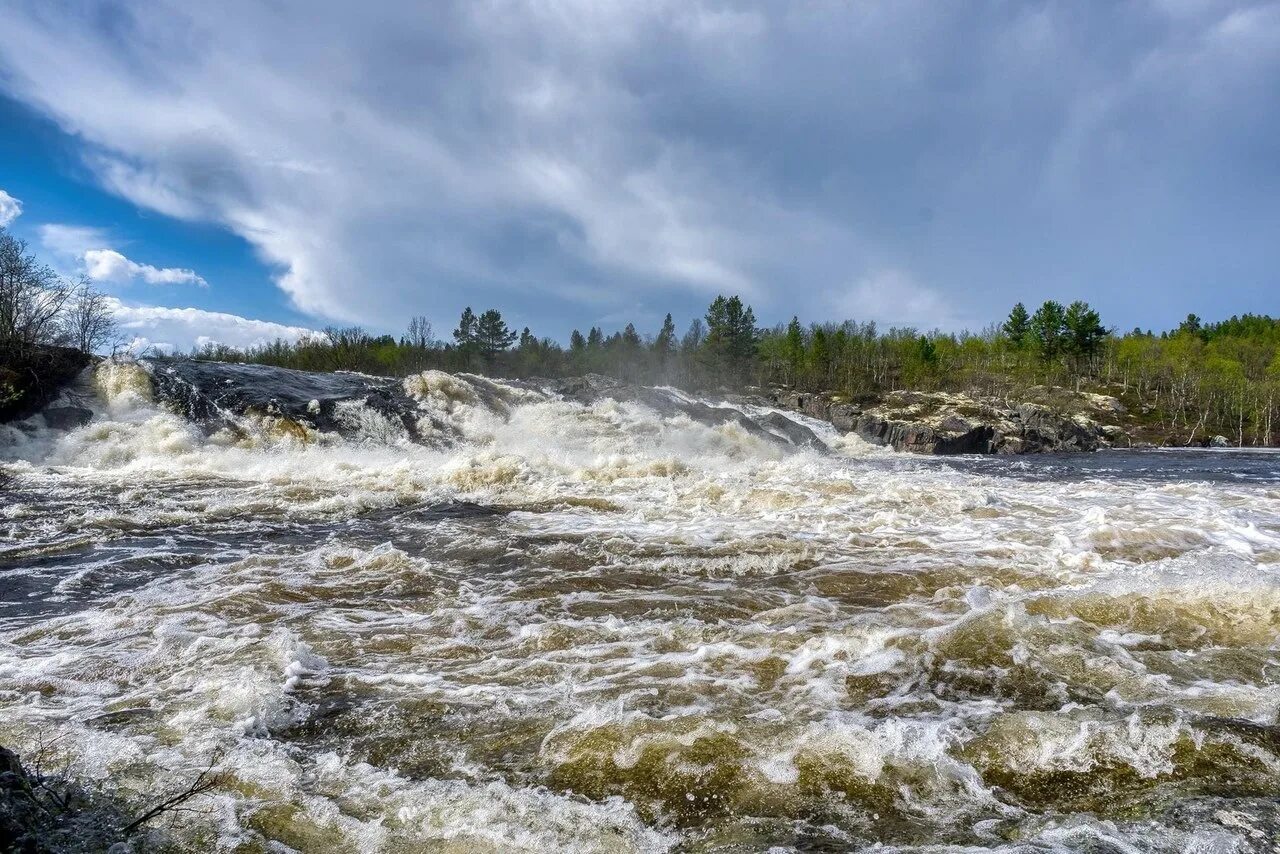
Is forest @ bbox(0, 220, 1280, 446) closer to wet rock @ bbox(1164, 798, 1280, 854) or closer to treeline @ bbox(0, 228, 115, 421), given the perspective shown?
treeline @ bbox(0, 228, 115, 421)

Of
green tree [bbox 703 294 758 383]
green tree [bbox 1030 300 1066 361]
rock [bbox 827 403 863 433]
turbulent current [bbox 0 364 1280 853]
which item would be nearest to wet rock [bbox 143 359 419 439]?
turbulent current [bbox 0 364 1280 853]

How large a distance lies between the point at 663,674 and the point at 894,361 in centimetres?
9624

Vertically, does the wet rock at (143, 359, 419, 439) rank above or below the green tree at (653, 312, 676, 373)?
below

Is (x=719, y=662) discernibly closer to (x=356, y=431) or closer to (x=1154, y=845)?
(x=1154, y=845)

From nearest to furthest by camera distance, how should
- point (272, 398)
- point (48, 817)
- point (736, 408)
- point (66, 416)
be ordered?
point (48, 817) < point (66, 416) < point (272, 398) < point (736, 408)

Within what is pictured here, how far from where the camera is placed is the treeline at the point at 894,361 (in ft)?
226

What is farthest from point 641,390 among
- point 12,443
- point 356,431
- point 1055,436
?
point 1055,436

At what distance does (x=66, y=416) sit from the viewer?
18344mm

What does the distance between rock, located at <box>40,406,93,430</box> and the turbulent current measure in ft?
30.8

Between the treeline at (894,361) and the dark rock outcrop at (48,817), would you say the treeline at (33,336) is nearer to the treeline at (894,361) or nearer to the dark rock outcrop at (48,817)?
the dark rock outcrop at (48,817)

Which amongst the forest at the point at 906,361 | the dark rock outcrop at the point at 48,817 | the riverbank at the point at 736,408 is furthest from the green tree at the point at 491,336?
the dark rock outcrop at the point at 48,817

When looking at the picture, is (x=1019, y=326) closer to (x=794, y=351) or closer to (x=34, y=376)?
(x=794, y=351)

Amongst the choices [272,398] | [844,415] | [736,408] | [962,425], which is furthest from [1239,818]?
[844,415]

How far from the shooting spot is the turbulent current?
2768 millimetres
